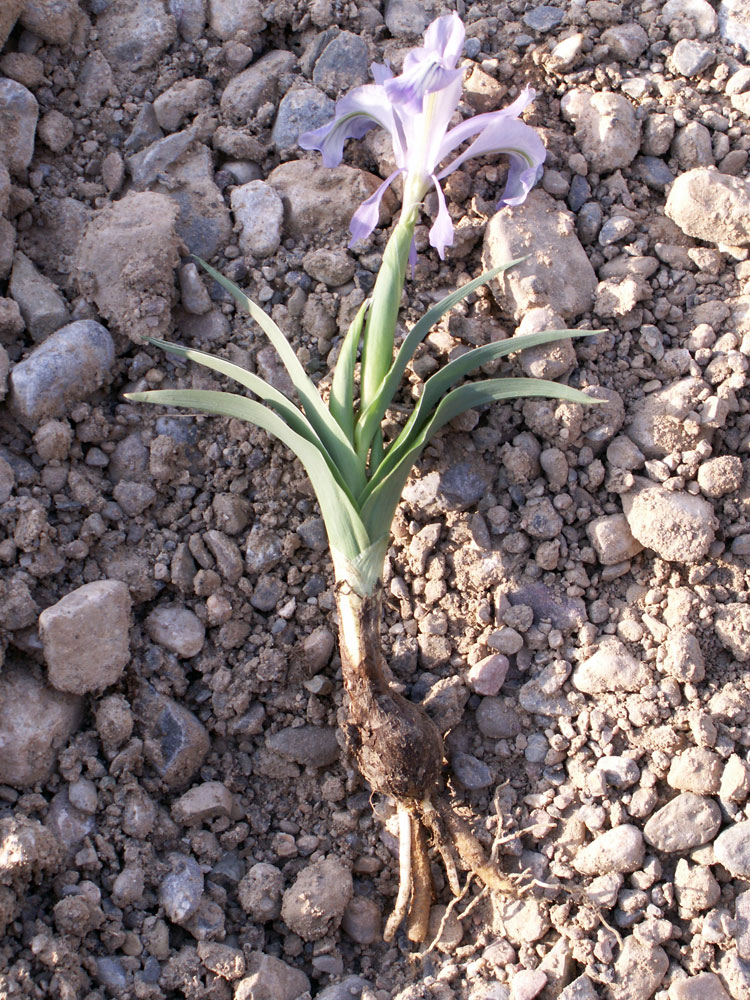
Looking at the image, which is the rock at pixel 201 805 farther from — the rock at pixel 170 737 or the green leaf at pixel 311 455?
the green leaf at pixel 311 455

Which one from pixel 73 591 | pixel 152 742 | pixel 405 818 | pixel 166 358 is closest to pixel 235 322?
pixel 166 358

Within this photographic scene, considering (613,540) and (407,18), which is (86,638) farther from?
(407,18)

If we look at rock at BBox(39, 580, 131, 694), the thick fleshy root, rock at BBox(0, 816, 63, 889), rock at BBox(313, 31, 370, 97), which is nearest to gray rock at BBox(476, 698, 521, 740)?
the thick fleshy root

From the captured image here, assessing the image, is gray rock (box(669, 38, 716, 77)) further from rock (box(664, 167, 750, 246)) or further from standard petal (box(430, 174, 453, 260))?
standard petal (box(430, 174, 453, 260))

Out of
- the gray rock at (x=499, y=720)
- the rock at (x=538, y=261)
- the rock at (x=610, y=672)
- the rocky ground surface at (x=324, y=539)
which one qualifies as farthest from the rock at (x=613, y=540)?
the rock at (x=538, y=261)

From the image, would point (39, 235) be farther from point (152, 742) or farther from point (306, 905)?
point (306, 905)
